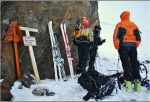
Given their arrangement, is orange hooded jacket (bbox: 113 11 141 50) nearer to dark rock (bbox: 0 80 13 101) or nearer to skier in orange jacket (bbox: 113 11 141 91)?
skier in orange jacket (bbox: 113 11 141 91)

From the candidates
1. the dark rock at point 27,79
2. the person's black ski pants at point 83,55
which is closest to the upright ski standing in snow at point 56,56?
the person's black ski pants at point 83,55

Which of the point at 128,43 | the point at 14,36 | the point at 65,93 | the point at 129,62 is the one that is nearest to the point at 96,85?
the point at 65,93

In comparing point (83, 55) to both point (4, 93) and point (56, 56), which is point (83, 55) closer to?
point (56, 56)

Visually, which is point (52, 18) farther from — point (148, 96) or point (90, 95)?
point (148, 96)

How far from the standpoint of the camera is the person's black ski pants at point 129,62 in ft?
24.3

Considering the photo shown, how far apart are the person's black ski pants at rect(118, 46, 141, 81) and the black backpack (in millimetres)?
733

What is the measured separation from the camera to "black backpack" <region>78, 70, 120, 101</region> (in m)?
6.39

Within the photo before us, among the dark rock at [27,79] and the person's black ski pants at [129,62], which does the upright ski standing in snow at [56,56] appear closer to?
the dark rock at [27,79]

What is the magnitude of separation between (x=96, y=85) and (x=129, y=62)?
5.72 ft

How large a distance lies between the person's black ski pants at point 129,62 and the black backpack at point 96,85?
0.73 m

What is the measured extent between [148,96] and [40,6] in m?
5.27

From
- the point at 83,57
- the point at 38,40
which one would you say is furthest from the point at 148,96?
the point at 38,40

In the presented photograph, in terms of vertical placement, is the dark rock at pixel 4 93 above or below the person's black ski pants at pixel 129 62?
below

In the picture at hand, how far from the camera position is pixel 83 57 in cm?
844
